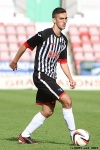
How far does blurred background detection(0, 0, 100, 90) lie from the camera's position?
2747 cm

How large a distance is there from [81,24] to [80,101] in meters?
15.6

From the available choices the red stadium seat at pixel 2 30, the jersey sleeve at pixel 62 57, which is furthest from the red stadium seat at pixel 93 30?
the jersey sleeve at pixel 62 57

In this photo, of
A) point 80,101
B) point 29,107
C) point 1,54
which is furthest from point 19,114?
point 1,54

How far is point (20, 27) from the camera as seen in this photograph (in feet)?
108

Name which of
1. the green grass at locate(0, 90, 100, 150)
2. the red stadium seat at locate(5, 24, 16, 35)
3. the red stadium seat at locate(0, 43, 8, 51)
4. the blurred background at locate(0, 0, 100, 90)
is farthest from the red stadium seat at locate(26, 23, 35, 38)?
the green grass at locate(0, 90, 100, 150)

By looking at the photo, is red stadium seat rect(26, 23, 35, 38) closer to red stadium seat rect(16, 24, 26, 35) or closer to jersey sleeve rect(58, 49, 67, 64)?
red stadium seat rect(16, 24, 26, 35)

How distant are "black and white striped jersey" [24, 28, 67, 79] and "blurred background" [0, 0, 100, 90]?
1810cm

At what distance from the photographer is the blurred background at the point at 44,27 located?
2747 cm

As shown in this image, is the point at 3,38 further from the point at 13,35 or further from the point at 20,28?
the point at 20,28

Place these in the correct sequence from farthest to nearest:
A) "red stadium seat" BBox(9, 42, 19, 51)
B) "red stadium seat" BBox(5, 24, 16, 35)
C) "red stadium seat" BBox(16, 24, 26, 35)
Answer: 1. "red stadium seat" BBox(16, 24, 26, 35)
2. "red stadium seat" BBox(5, 24, 16, 35)
3. "red stadium seat" BBox(9, 42, 19, 51)

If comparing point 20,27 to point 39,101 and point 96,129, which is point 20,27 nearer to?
point 96,129

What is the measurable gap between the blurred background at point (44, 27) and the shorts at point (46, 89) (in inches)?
712

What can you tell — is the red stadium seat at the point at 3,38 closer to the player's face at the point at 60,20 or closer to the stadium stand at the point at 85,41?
the stadium stand at the point at 85,41

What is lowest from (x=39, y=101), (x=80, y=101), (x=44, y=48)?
(x=80, y=101)
